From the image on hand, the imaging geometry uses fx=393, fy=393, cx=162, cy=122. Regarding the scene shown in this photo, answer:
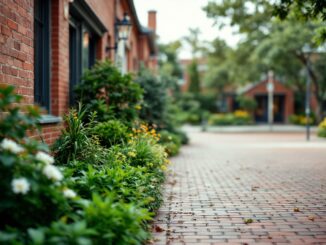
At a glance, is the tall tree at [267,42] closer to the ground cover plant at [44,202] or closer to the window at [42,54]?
the window at [42,54]

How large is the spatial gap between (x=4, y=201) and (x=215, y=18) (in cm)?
1932

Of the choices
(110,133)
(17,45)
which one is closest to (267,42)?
(110,133)

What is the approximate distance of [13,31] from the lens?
4613mm

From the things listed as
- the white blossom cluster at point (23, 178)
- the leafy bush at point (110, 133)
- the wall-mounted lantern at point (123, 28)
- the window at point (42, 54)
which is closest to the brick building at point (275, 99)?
the wall-mounted lantern at point (123, 28)

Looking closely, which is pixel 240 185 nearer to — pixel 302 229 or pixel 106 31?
pixel 302 229

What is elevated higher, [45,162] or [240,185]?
[45,162]

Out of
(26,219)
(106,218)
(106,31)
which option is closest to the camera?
(26,219)

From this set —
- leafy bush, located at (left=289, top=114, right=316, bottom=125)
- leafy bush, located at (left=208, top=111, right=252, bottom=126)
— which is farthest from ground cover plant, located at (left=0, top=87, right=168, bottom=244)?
leafy bush, located at (left=289, top=114, right=316, bottom=125)

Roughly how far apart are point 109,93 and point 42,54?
1.96 m

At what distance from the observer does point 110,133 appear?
6980 millimetres

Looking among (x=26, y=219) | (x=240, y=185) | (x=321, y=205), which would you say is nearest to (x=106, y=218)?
(x=26, y=219)

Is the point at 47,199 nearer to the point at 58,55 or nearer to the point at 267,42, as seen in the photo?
the point at 58,55

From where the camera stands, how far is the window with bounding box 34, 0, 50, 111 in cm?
655

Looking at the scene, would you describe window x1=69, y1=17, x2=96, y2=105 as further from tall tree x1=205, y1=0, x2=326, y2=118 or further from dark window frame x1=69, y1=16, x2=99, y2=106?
tall tree x1=205, y1=0, x2=326, y2=118
